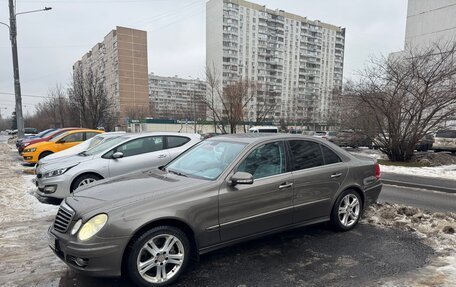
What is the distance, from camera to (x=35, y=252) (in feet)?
13.1

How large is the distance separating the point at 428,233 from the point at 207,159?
361 cm

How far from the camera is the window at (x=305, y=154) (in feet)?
13.8

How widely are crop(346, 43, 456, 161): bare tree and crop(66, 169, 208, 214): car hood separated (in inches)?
553

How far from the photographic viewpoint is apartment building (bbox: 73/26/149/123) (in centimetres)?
7338

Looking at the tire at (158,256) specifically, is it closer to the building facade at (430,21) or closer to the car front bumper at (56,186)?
the car front bumper at (56,186)

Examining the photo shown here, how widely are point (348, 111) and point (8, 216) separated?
1621cm

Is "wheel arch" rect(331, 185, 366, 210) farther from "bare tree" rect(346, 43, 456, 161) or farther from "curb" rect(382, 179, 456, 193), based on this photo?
"bare tree" rect(346, 43, 456, 161)

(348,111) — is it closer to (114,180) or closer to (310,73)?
(114,180)

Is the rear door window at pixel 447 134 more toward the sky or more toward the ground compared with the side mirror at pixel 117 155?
more toward the ground

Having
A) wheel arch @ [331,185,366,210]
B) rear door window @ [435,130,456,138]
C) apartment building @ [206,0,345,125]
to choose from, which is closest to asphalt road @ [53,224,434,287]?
wheel arch @ [331,185,366,210]

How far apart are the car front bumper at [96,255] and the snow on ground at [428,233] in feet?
8.97

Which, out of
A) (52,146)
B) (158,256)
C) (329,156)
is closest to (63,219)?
(158,256)

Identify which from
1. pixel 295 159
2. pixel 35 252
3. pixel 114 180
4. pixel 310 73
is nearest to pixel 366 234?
pixel 295 159

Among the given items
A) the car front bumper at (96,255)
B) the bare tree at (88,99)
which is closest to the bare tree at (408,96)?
the car front bumper at (96,255)
